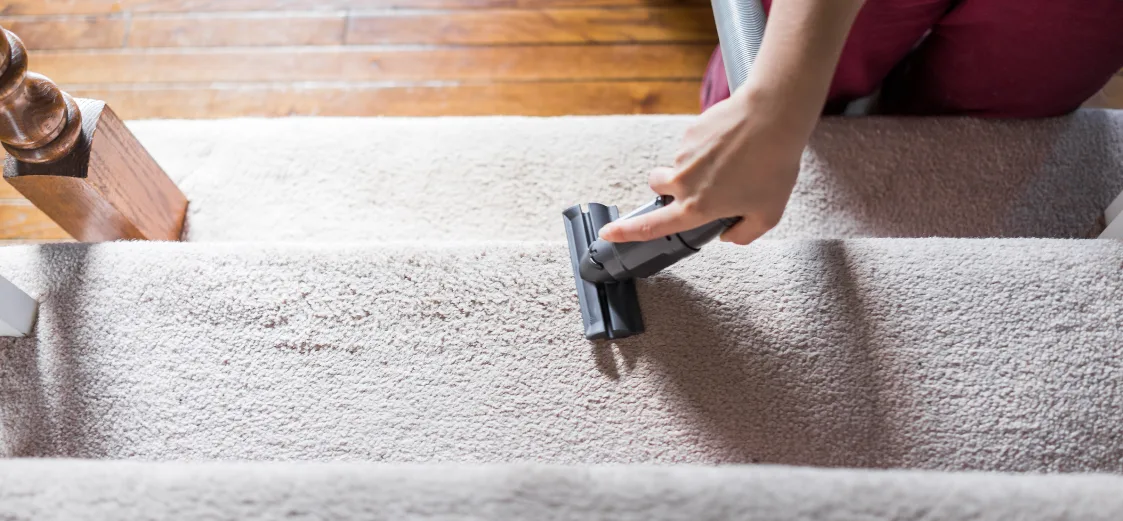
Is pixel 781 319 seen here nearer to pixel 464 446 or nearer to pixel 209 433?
pixel 464 446

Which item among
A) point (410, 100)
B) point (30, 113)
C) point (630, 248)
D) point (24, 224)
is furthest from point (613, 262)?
point (24, 224)

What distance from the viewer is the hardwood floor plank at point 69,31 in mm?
1310

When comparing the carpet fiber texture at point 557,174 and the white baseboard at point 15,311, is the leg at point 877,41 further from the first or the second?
the white baseboard at point 15,311

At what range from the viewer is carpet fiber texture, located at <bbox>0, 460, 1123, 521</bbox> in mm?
472

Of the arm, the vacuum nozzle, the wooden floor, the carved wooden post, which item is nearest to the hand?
the arm

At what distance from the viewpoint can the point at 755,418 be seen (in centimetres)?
66

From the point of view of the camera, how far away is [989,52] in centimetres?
83

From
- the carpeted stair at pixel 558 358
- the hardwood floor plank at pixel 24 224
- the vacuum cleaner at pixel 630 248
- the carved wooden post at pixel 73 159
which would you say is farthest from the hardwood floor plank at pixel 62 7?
the vacuum cleaner at pixel 630 248

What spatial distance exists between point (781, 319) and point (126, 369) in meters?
0.66

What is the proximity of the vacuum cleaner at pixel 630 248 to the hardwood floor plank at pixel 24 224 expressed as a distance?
35.6 inches

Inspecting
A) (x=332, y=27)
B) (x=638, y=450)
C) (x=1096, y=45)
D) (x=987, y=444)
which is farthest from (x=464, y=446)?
(x=332, y=27)

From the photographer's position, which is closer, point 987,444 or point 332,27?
point 987,444

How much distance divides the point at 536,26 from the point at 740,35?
2.43 feet

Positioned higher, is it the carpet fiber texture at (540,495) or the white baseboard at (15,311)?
the carpet fiber texture at (540,495)
